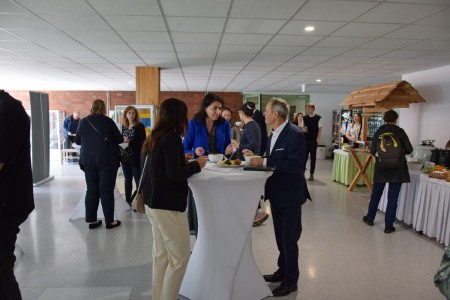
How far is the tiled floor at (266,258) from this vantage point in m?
2.53

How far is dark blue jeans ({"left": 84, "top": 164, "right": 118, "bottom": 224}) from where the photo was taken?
3.69 metres

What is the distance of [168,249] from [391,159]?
3066 millimetres

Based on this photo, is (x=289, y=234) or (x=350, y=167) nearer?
(x=289, y=234)

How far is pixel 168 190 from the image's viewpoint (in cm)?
188

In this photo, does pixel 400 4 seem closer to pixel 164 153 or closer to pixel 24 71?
pixel 164 153

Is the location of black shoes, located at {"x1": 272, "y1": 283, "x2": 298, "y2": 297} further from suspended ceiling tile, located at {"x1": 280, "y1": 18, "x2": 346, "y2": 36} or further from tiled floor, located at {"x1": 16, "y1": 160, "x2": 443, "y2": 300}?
suspended ceiling tile, located at {"x1": 280, "y1": 18, "x2": 346, "y2": 36}

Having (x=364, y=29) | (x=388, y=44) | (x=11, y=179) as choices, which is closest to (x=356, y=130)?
(x=388, y=44)

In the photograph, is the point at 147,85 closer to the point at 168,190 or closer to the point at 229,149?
the point at 229,149

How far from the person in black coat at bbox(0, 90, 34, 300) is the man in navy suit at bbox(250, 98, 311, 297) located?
1.35 m

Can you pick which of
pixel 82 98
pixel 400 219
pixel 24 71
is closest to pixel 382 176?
pixel 400 219

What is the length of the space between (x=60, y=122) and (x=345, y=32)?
1238 centimetres

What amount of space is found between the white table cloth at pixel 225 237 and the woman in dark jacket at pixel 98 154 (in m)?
1.79

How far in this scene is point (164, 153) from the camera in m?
1.85

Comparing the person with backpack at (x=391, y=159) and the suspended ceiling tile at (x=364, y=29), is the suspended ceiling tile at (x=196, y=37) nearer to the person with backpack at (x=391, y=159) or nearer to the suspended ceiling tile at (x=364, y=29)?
the suspended ceiling tile at (x=364, y=29)
